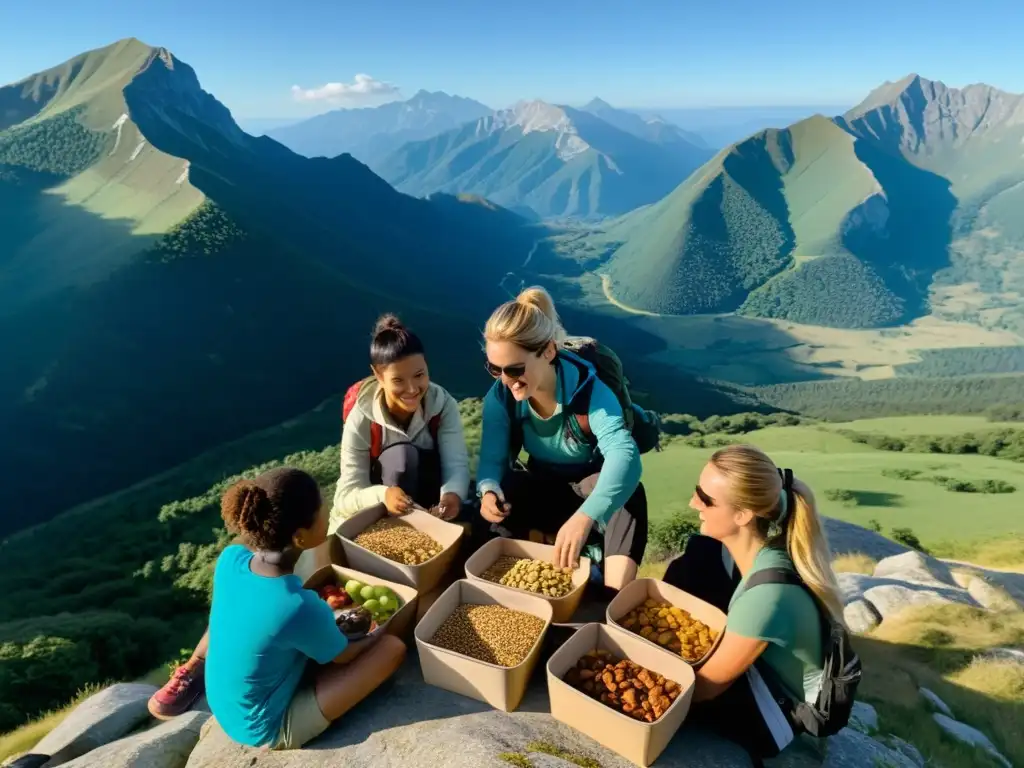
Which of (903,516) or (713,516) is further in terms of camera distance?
(903,516)

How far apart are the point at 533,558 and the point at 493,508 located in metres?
0.59

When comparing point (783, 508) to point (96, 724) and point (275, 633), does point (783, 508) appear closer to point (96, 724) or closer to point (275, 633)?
point (275, 633)

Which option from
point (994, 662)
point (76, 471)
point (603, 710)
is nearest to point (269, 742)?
point (603, 710)

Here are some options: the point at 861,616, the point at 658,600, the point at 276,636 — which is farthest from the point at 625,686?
the point at 861,616

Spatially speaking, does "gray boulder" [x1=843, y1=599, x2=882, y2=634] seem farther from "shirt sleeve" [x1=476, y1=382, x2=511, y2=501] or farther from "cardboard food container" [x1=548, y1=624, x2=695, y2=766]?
"cardboard food container" [x1=548, y1=624, x2=695, y2=766]

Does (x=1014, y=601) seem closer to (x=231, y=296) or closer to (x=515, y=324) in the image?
(x=515, y=324)

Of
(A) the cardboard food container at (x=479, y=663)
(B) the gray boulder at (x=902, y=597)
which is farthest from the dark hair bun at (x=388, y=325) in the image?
(B) the gray boulder at (x=902, y=597)

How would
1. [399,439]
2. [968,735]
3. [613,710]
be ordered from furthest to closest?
[968,735]
[399,439]
[613,710]

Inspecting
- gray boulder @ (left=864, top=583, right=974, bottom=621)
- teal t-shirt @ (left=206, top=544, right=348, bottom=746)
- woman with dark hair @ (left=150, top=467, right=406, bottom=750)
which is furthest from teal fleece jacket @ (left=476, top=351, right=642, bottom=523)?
gray boulder @ (left=864, top=583, right=974, bottom=621)

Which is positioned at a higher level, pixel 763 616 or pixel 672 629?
pixel 763 616

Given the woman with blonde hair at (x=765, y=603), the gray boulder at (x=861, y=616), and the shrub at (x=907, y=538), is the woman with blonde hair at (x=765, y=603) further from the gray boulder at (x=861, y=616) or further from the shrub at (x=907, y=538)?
the shrub at (x=907, y=538)

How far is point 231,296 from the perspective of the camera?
90.6 meters

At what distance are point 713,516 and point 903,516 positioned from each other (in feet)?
99.1

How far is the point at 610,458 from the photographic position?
5395 mm
